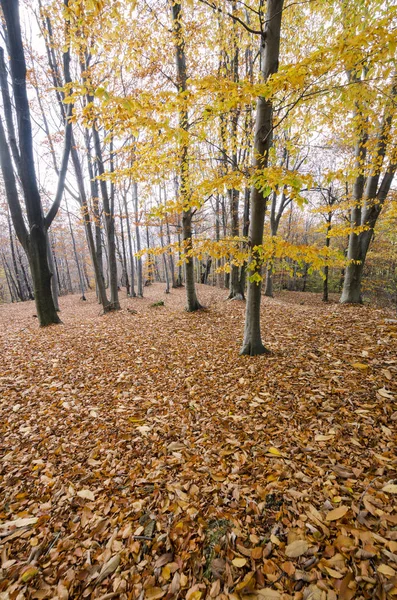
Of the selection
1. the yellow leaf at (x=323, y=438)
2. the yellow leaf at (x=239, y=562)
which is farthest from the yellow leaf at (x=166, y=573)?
the yellow leaf at (x=323, y=438)

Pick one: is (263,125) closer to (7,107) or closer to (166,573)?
(166,573)

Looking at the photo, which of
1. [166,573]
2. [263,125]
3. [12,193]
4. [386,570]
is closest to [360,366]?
[386,570]

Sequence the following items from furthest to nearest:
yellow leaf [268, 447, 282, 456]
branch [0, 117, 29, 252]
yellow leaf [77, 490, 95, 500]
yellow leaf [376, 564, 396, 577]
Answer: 1. branch [0, 117, 29, 252]
2. yellow leaf [268, 447, 282, 456]
3. yellow leaf [77, 490, 95, 500]
4. yellow leaf [376, 564, 396, 577]

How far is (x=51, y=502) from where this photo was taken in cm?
243

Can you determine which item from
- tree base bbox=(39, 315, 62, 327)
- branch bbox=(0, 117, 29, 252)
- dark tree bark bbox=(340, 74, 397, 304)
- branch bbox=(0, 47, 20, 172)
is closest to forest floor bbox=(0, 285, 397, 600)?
tree base bbox=(39, 315, 62, 327)

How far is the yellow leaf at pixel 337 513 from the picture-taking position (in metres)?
2.00

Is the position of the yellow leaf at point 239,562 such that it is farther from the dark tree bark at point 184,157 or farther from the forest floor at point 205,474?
the dark tree bark at point 184,157

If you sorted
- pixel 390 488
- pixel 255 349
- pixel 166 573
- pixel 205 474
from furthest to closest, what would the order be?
pixel 255 349
pixel 205 474
pixel 390 488
pixel 166 573

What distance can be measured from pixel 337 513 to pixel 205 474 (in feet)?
4.02

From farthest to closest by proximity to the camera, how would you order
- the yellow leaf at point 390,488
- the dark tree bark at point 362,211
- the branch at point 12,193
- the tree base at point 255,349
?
1. the dark tree bark at point 362,211
2. the branch at point 12,193
3. the tree base at point 255,349
4. the yellow leaf at point 390,488

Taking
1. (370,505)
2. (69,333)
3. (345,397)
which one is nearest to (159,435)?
(370,505)

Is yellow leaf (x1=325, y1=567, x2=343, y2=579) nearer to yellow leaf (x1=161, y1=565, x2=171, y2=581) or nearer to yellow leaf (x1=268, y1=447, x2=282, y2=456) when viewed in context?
yellow leaf (x1=268, y1=447, x2=282, y2=456)

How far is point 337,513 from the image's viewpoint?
6.65 feet

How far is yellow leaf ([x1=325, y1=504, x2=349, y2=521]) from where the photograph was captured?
6.56ft
